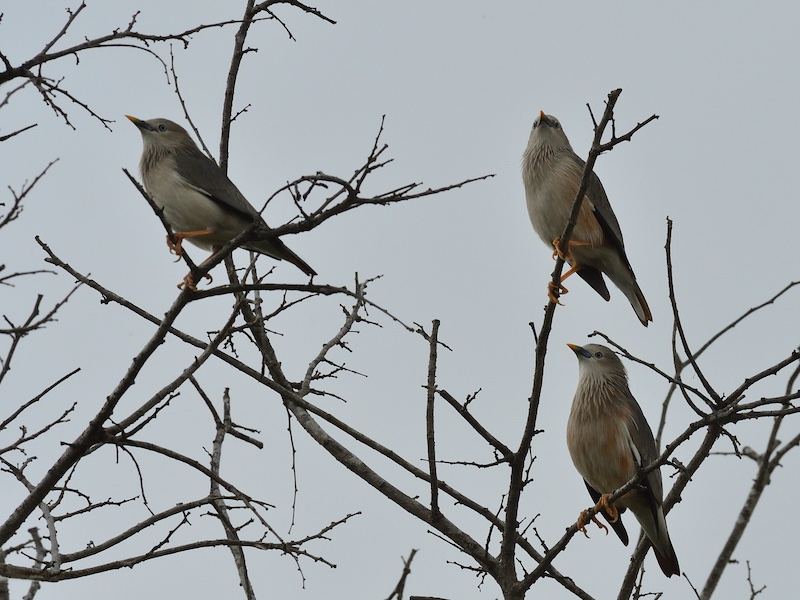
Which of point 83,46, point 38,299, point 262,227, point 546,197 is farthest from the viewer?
point 546,197

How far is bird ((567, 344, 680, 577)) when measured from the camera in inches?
199

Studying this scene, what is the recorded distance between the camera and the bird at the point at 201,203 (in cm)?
518

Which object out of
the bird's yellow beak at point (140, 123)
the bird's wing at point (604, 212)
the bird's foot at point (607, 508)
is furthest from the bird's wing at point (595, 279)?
the bird's yellow beak at point (140, 123)

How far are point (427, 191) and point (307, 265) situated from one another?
1964mm

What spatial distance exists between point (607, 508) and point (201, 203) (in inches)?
106

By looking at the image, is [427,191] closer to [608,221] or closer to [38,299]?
[38,299]

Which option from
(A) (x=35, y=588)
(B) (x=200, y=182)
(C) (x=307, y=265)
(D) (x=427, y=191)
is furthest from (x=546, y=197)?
(A) (x=35, y=588)

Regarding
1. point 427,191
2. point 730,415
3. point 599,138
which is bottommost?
point 730,415

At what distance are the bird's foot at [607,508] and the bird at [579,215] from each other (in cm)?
145

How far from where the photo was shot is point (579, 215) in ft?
19.2

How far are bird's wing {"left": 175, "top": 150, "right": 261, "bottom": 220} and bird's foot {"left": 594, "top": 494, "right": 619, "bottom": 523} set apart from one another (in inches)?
92.2

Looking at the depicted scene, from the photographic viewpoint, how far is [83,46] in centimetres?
402

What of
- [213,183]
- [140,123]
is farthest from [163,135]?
[213,183]

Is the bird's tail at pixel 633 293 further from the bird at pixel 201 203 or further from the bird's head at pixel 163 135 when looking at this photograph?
the bird's head at pixel 163 135
